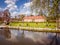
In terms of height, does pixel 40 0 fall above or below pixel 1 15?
above

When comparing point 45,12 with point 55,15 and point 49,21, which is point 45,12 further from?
point 49,21

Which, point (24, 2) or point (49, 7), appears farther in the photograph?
point (24, 2)

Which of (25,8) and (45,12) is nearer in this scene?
(45,12)

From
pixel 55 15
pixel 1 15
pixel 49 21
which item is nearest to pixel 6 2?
pixel 1 15

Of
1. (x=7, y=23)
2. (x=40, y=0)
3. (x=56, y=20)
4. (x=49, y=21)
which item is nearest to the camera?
(x=40, y=0)

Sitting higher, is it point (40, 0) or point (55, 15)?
point (40, 0)

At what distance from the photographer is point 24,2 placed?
1491 centimetres

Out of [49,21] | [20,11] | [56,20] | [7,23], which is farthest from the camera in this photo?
[20,11]

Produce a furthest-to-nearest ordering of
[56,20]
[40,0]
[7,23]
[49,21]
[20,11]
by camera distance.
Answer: [20,11]
[7,23]
[49,21]
[56,20]
[40,0]

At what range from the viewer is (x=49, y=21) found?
1351cm

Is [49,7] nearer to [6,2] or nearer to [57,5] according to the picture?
[57,5]

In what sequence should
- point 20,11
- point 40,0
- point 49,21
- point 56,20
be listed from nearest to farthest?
1. point 40,0
2. point 56,20
3. point 49,21
4. point 20,11

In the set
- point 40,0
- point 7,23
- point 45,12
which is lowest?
point 7,23

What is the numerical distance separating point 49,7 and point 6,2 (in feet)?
19.3
